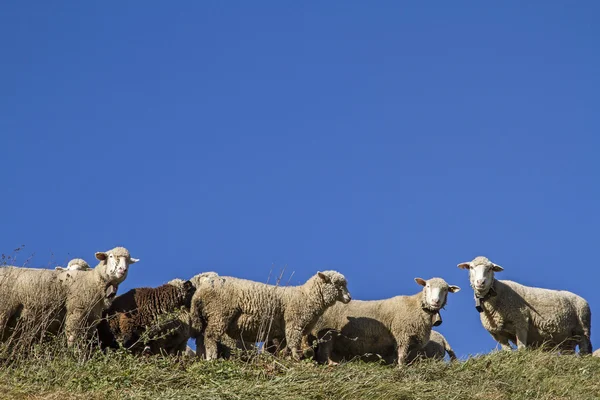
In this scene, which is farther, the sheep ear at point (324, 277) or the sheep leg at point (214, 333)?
the sheep ear at point (324, 277)

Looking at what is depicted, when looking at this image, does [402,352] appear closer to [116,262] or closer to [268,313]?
[268,313]

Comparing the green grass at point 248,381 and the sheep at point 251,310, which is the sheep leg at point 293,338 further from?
the green grass at point 248,381

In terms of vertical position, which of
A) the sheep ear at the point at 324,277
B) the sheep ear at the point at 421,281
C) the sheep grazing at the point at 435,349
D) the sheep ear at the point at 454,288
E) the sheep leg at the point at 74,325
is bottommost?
the sheep leg at the point at 74,325

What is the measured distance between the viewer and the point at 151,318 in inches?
584

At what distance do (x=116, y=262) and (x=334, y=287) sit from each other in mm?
4070

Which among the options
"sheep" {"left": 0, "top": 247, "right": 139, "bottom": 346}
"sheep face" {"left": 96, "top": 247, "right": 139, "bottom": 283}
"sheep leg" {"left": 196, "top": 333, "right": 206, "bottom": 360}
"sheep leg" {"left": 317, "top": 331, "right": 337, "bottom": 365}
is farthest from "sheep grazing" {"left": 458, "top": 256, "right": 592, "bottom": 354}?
"sheep" {"left": 0, "top": 247, "right": 139, "bottom": 346}

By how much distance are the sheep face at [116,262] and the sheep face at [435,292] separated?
19.5ft

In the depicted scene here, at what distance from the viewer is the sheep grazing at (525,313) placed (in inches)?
713

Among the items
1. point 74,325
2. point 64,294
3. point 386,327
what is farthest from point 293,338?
point 64,294

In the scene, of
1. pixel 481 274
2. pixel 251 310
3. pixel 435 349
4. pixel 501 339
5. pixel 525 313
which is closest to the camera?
pixel 251 310

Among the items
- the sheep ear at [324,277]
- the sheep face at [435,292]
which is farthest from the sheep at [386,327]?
the sheep ear at [324,277]

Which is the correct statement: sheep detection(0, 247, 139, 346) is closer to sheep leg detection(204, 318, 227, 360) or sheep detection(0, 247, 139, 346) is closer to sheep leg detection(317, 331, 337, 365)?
sheep leg detection(204, 318, 227, 360)

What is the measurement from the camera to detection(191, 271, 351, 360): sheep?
1569 cm

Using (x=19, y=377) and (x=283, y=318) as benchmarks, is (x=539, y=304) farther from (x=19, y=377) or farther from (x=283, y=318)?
(x=19, y=377)
